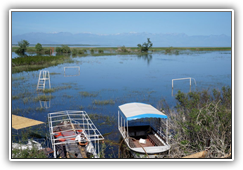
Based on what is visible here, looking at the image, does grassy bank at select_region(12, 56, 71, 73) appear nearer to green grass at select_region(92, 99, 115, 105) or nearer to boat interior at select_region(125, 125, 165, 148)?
green grass at select_region(92, 99, 115, 105)

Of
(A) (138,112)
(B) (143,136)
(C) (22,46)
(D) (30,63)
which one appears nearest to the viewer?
(A) (138,112)

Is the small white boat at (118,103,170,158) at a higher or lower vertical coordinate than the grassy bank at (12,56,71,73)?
lower

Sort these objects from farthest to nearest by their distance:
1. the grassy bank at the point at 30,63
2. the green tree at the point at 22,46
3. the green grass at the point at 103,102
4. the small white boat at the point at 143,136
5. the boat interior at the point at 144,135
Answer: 1. the green tree at the point at 22,46
2. the grassy bank at the point at 30,63
3. the green grass at the point at 103,102
4. the boat interior at the point at 144,135
5. the small white boat at the point at 143,136

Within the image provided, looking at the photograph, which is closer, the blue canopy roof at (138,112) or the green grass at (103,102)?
the blue canopy roof at (138,112)

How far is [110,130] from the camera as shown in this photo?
12680 millimetres

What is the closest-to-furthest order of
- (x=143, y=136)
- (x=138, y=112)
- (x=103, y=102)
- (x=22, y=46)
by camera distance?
1. (x=138, y=112)
2. (x=143, y=136)
3. (x=103, y=102)
4. (x=22, y=46)

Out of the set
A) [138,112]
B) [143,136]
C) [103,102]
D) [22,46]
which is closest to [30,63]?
[103,102]

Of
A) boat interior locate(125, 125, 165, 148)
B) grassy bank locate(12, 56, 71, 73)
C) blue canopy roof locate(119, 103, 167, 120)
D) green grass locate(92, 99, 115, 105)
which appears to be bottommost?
boat interior locate(125, 125, 165, 148)

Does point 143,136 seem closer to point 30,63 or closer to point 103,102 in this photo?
point 103,102

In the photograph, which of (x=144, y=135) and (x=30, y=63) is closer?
(x=144, y=135)

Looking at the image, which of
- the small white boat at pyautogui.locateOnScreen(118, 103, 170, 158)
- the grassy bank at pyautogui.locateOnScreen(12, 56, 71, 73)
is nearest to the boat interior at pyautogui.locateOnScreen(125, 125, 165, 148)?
the small white boat at pyautogui.locateOnScreen(118, 103, 170, 158)

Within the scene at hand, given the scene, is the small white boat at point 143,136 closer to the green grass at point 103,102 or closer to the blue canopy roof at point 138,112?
the blue canopy roof at point 138,112

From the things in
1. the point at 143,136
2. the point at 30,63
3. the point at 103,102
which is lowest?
the point at 143,136

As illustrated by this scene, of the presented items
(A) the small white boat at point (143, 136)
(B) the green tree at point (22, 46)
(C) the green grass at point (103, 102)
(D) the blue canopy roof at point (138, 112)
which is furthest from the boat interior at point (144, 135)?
(B) the green tree at point (22, 46)
